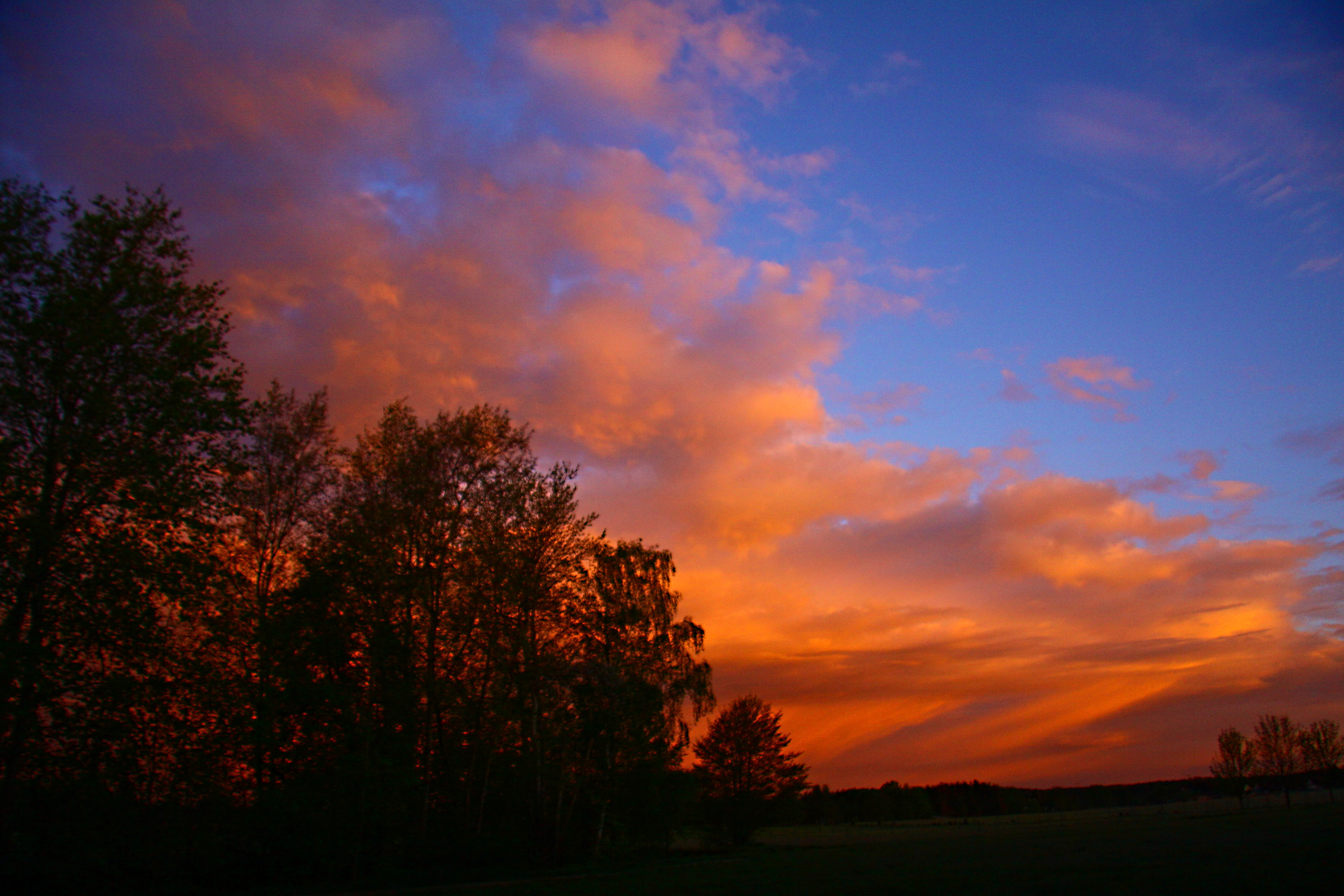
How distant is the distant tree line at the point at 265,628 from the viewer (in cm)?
1972

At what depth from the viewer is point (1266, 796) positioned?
13725cm

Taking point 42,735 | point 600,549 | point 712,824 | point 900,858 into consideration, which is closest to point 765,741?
point 712,824

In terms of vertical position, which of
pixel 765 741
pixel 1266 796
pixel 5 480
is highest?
pixel 5 480

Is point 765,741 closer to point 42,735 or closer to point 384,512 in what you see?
point 384,512

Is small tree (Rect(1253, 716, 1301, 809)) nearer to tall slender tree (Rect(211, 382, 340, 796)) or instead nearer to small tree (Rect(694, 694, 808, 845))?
small tree (Rect(694, 694, 808, 845))

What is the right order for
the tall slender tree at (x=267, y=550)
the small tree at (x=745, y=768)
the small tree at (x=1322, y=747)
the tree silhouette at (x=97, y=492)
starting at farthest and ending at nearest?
the small tree at (x=1322, y=747)
the small tree at (x=745, y=768)
the tall slender tree at (x=267, y=550)
the tree silhouette at (x=97, y=492)

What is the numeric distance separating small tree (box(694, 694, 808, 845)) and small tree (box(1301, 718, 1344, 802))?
7678cm

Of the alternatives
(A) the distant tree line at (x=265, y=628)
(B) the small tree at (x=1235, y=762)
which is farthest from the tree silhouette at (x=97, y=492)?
(B) the small tree at (x=1235, y=762)

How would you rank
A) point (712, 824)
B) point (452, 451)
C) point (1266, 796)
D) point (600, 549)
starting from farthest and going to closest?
point (1266, 796)
point (712, 824)
point (600, 549)
point (452, 451)

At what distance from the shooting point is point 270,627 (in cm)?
2770

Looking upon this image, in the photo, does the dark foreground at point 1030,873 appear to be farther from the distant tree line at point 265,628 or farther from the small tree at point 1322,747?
the small tree at point 1322,747

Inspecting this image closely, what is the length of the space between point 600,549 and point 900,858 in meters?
21.5

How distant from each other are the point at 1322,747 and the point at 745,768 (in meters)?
84.4

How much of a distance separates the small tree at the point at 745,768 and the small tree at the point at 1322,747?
76780 millimetres
